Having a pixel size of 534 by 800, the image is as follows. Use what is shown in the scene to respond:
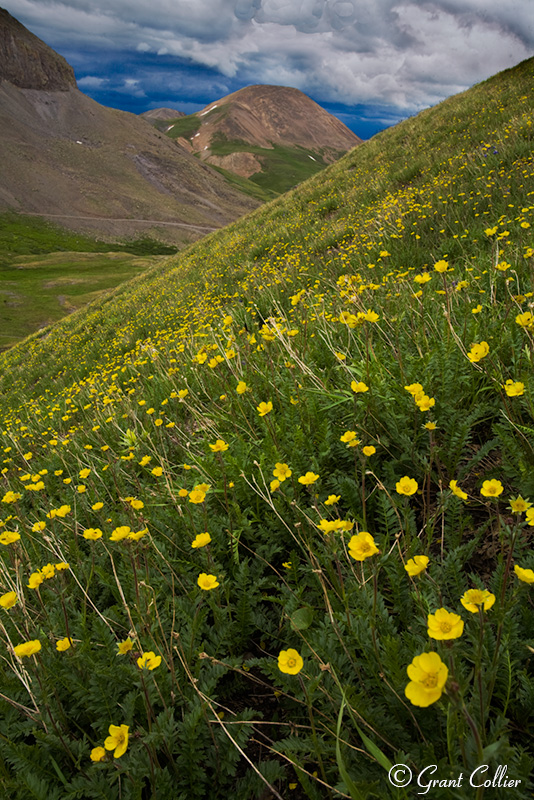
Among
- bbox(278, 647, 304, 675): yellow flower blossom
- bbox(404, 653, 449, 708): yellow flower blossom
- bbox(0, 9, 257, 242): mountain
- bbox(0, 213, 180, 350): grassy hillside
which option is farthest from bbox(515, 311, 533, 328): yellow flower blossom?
bbox(0, 9, 257, 242): mountain

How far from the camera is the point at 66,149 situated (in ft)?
360

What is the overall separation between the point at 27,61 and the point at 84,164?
43.1 m

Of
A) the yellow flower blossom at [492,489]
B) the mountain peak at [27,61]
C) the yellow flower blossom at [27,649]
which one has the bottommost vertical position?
the yellow flower blossom at [27,649]

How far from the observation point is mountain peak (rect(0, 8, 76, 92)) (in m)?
118

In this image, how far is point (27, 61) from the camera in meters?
120

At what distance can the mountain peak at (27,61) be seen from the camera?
118188 mm

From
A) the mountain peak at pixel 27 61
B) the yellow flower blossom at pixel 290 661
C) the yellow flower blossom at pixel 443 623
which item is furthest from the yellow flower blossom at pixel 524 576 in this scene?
the mountain peak at pixel 27 61

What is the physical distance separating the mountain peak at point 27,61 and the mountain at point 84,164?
11.1 inches

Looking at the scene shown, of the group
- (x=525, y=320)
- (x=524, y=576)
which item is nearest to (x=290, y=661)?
(x=524, y=576)

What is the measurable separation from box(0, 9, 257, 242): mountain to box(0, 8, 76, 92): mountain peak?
0.92 feet

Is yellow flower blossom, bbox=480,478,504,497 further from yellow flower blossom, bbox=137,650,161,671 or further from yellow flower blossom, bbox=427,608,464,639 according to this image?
yellow flower blossom, bbox=137,650,161,671

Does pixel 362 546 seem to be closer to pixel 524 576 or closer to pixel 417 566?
pixel 417 566

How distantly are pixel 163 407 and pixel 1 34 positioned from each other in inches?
6769

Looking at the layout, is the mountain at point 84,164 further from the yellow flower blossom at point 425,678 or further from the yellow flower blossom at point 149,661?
the yellow flower blossom at point 425,678
